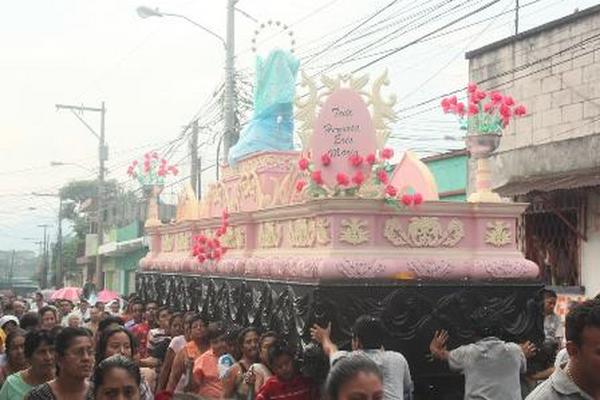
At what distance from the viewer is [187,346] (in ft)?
27.3

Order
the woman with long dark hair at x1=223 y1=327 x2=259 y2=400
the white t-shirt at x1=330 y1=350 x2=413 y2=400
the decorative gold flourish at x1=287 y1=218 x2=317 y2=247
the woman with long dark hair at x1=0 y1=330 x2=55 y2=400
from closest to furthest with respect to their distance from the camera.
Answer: the woman with long dark hair at x1=0 y1=330 x2=55 y2=400
the white t-shirt at x1=330 y1=350 x2=413 y2=400
the woman with long dark hair at x1=223 y1=327 x2=259 y2=400
the decorative gold flourish at x1=287 y1=218 x2=317 y2=247

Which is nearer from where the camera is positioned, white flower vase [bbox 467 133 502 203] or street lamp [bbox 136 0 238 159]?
white flower vase [bbox 467 133 502 203]

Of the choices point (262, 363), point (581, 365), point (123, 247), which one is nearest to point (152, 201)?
point (262, 363)

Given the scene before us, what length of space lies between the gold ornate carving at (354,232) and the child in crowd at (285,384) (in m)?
1.78

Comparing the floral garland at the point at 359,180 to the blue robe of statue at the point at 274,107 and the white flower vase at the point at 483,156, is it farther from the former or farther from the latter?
the blue robe of statue at the point at 274,107

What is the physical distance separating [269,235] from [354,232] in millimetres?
1947

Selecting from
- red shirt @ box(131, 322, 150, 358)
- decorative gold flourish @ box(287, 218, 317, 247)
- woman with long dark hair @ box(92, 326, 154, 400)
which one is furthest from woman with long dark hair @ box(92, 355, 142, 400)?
red shirt @ box(131, 322, 150, 358)

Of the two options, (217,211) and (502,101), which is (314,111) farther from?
(217,211)

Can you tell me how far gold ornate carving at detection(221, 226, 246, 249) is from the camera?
1069 centimetres

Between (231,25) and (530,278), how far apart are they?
10.00m

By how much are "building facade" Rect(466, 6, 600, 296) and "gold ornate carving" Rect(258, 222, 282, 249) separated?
472cm

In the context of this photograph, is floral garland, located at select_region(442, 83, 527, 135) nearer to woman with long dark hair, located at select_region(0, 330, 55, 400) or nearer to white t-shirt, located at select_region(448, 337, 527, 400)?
white t-shirt, located at select_region(448, 337, 527, 400)

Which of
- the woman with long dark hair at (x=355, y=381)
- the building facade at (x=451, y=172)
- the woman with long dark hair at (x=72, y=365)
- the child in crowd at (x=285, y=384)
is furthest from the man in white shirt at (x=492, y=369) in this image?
the building facade at (x=451, y=172)

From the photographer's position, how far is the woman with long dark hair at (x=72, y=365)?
173 inches
